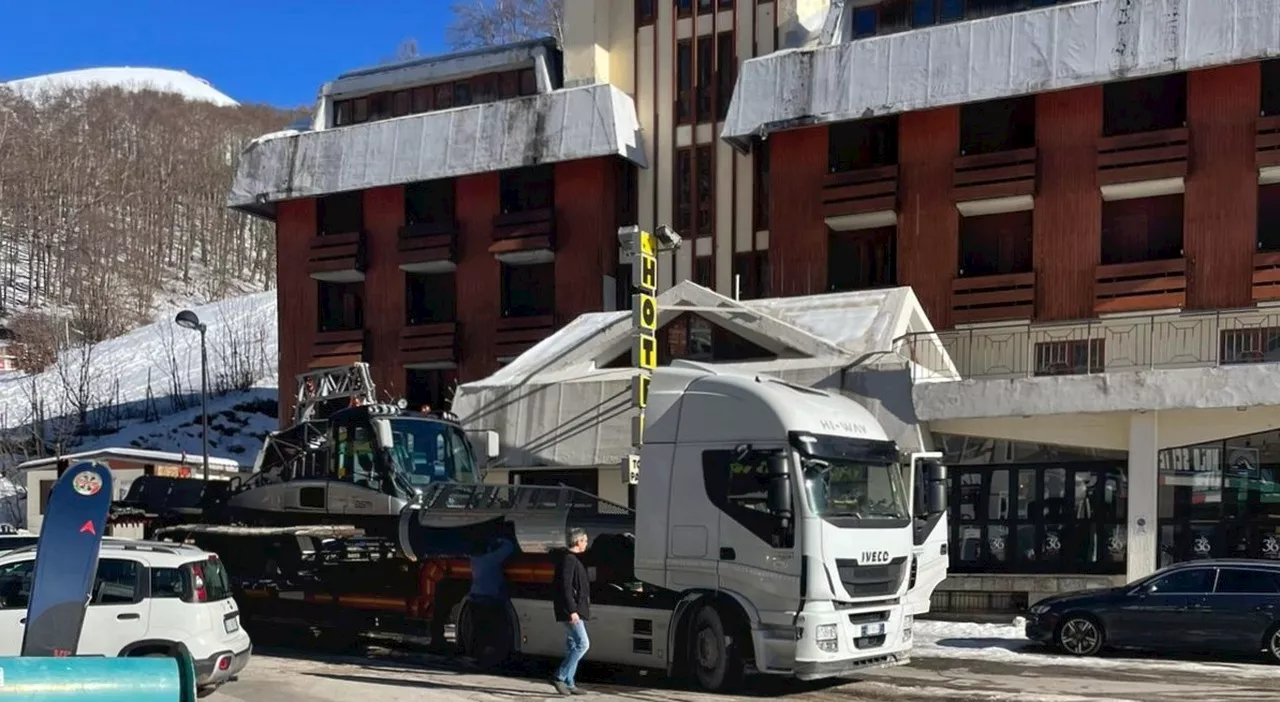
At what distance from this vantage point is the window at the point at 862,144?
3020 cm

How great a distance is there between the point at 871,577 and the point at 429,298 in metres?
25.5

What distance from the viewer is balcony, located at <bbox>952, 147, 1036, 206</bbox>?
1105 inches

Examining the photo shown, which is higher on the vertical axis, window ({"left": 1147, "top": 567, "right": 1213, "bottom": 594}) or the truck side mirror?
the truck side mirror

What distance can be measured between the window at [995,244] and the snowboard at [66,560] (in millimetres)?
23504

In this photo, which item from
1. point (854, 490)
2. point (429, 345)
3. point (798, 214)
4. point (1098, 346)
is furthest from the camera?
point (429, 345)

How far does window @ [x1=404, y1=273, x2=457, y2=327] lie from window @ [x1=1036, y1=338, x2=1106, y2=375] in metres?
16.8

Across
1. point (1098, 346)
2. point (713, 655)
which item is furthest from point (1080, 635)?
point (1098, 346)

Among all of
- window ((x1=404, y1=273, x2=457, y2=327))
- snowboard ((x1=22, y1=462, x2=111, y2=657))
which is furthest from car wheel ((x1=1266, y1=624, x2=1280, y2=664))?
window ((x1=404, y1=273, x2=457, y2=327))

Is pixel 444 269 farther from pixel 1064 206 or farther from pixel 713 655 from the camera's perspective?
pixel 713 655

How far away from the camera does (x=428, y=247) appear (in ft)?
118

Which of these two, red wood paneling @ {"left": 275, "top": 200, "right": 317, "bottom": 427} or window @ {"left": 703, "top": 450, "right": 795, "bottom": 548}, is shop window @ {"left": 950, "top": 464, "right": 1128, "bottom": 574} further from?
red wood paneling @ {"left": 275, "top": 200, "right": 317, "bottom": 427}

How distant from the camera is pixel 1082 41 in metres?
26.8

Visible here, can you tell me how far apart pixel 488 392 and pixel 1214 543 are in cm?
1419

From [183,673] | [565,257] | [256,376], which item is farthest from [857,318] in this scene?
[256,376]
